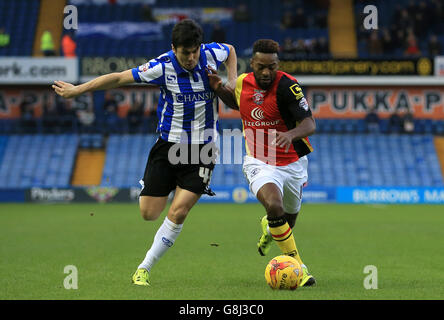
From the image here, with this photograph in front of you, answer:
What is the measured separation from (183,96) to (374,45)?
23.6 meters

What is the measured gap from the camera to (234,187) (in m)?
27.1

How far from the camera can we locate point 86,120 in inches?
1207

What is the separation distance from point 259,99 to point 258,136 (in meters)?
0.41

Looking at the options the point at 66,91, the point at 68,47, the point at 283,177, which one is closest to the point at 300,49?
the point at 68,47

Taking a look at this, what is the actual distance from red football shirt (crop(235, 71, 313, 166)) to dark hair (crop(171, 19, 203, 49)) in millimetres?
975

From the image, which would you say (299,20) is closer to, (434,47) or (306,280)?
(434,47)

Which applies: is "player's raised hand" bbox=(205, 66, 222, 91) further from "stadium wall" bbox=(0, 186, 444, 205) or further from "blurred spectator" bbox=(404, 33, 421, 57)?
"blurred spectator" bbox=(404, 33, 421, 57)

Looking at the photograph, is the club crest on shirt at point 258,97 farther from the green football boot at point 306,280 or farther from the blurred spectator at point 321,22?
the blurred spectator at point 321,22

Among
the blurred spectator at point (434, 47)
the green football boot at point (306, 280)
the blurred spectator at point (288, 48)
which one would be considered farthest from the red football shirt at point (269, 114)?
the blurred spectator at point (434, 47)

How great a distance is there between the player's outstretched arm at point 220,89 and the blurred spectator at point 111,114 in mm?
22481

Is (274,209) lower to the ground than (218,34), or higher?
lower

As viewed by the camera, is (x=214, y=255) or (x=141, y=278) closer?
(x=141, y=278)
